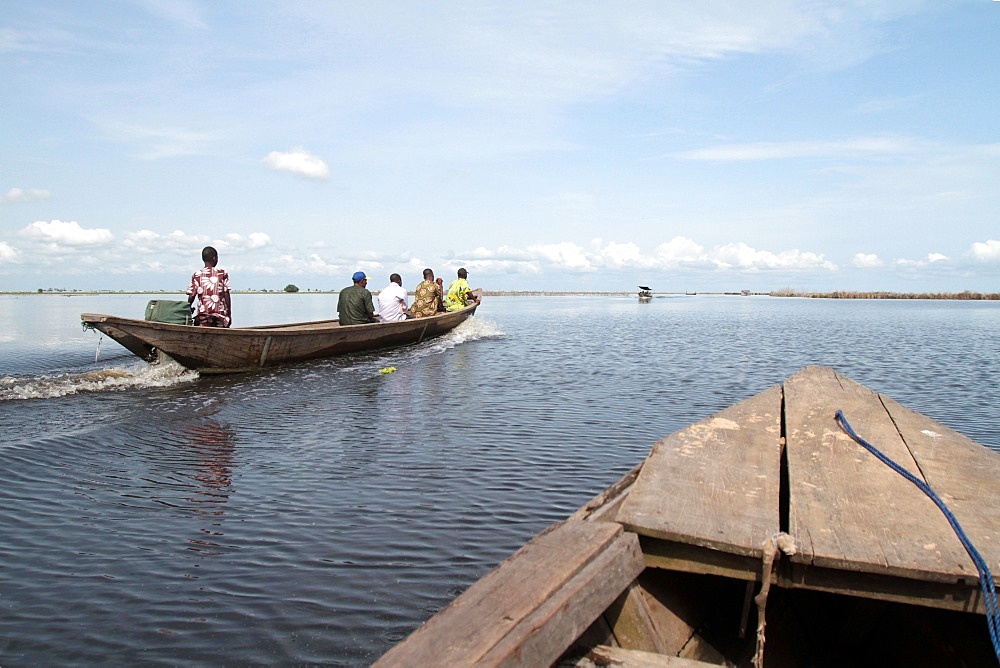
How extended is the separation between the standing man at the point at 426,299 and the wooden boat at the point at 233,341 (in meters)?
3.20

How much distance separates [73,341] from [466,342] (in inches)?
439

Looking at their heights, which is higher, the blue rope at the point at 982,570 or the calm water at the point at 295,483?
the blue rope at the point at 982,570

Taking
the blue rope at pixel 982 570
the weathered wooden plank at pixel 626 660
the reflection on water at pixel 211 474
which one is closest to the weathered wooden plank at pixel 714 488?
the weathered wooden plank at pixel 626 660

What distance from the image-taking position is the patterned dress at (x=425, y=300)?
65.0ft

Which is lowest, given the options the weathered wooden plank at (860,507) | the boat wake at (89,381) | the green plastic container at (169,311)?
the boat wake at (89,381)

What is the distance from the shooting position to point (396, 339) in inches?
668

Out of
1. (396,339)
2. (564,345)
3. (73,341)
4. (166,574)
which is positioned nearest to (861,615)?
(166,574)

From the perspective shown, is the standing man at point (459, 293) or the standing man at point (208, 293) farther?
the standing man at point (459, 293)

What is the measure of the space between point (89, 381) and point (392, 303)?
7742mm

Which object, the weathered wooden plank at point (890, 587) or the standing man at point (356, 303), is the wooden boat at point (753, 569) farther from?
the standing man at point (356, 303)

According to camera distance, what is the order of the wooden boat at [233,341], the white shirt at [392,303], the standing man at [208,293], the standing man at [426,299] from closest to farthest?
the wooden boat at [233,341] < the standing man at [208,293] < the white shirt at [392,303] < the standing man at [426,299]

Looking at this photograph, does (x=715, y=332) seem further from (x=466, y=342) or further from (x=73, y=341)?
(x=73, y=341)

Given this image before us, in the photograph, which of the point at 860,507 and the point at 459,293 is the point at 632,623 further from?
the point at 459,293

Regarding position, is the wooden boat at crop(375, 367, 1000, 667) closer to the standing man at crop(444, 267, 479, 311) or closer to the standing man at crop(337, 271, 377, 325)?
the standing man at crop(337, 271, 377, 325)
